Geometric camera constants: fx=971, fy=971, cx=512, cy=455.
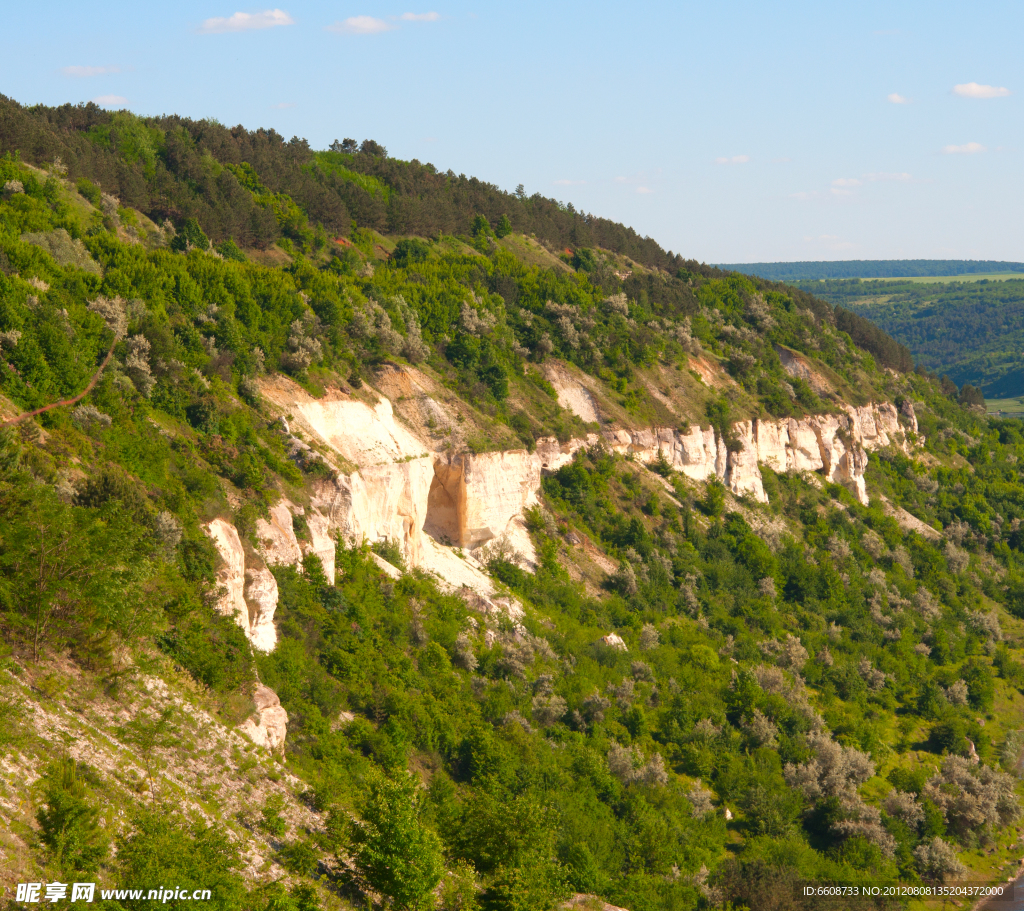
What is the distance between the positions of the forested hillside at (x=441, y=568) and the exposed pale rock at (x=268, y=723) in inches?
4.2

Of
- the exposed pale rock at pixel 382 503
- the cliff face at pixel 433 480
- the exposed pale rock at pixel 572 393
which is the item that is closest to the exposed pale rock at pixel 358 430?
the cliff face at pixel 433 480

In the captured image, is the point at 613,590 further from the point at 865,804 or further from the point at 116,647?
the point at 116,647

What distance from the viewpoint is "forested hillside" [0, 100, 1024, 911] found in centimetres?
2083

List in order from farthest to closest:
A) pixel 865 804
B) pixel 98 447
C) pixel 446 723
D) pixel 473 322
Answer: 1. pixel 473 322
2. pixel 865 804
3. pixel 446 723
4. pixel 98 447

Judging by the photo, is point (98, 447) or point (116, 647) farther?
point (98, 447)

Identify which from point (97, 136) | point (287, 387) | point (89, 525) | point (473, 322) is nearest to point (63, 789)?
point (89, 525)

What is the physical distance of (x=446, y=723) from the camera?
31031 millimetres

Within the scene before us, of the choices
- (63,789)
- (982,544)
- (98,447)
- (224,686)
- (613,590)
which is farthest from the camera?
(982,544)

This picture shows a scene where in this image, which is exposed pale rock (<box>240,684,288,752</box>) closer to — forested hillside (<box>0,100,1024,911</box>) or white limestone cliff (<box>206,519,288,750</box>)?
white limestone cliff (<box>206,519,288,750</box>)

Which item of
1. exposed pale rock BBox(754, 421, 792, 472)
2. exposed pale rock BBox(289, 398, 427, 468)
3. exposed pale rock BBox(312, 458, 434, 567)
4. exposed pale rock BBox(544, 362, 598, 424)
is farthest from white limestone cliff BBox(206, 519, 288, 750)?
exposed pale rock BBox(754, 421, 792, 472)

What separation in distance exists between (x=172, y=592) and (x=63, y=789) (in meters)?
7.69

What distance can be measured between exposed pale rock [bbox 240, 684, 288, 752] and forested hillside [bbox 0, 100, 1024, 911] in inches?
4.2

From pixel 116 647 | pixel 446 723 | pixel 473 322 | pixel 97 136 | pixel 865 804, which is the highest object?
pixel 97 136

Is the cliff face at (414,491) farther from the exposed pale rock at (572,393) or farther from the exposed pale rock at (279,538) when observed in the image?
the exposed pale rock at (572,393)
